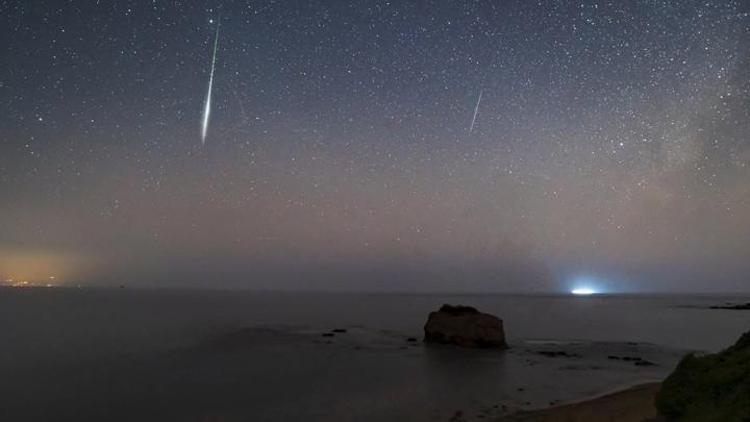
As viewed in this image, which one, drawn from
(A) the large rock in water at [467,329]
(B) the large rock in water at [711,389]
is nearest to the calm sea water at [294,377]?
(A) the large rock in water at [467,329]

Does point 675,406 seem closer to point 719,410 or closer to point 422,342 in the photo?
point 719,410

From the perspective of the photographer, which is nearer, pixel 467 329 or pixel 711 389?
pixel 711 389

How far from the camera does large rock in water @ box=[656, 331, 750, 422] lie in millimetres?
8977

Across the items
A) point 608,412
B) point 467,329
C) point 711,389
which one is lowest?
point 467,329

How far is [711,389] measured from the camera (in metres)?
10.3

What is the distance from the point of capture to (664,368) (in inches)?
1596

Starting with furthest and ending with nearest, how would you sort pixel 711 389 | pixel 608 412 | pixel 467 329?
1. pixel 467 329
2. pixel 608 412
3. pixel 711 389

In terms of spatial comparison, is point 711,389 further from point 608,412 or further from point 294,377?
point 294,377

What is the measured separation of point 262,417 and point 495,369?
21.6 meters

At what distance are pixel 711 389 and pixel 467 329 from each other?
47963 mm

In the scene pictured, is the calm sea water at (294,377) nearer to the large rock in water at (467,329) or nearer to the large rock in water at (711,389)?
the large rock in water at (467,329)

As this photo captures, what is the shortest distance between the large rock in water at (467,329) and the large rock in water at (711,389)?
45.8 meters

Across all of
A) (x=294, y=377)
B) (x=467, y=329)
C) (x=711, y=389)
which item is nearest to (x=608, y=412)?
(x=711, y=389)

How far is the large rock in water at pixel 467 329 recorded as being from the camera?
56562mm
